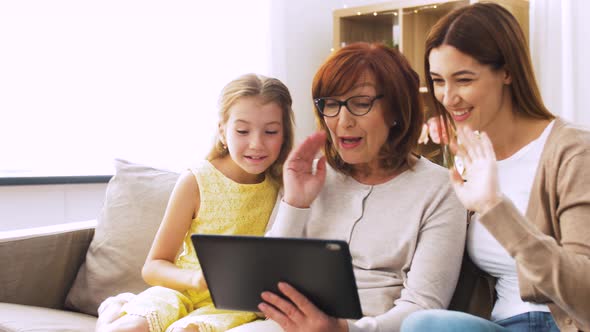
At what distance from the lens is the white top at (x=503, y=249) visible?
4.62 ft

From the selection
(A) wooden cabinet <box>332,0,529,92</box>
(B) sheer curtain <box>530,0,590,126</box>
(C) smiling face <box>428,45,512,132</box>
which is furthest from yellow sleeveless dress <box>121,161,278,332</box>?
(B) sheer curtain <box>530,0,590,126</box>

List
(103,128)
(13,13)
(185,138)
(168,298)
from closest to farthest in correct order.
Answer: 1. (168,298)
2. (13,13)
3. (103,128)
4. (185,138)

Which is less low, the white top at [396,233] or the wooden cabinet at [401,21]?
the wooden cabinet at [401,21]

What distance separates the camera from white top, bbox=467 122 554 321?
1409 mm

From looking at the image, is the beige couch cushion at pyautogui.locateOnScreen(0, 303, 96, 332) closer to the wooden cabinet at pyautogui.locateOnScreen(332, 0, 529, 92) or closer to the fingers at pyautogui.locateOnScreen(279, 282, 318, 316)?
the fingers at pyautogui.locateOnScreen(279, 282, 318, 316)

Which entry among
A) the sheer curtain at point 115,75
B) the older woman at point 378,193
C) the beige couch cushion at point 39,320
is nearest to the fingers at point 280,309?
the older woman at point 378,193

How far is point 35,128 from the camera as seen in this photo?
301 centimetres

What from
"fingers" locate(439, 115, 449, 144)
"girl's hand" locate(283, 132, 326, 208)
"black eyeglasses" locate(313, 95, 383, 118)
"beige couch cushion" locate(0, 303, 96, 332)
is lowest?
"beige couch cushion" locate(0, 303, 96, 332)

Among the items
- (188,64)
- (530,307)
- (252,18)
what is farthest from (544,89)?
(530,307)

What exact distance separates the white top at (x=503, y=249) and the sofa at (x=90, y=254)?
108cm

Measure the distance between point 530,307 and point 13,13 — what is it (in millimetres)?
2416

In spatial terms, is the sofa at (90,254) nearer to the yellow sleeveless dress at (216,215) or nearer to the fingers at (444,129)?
the yellow sleeveless dress at (216,215)

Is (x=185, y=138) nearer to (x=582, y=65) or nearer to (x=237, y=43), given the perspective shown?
(x=237, y=43)

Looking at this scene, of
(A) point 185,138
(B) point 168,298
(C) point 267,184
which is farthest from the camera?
(A) point 185,138
